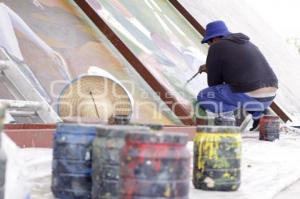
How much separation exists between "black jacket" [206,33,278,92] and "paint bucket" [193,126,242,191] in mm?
3027

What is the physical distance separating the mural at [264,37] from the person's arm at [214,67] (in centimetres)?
399

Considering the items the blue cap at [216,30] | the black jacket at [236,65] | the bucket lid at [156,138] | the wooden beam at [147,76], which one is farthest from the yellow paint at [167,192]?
the blue cap at [216,30]

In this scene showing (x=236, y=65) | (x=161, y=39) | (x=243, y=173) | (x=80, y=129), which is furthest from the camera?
(x=161, y=39)

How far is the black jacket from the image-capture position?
564 centimetres

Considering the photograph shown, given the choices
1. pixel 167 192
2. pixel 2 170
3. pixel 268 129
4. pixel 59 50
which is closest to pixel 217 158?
pixel 167 192

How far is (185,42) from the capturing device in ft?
26.1

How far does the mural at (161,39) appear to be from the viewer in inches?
249

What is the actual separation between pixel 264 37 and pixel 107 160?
1110 centimetres

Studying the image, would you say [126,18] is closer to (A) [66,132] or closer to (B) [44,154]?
(B) [44,154]

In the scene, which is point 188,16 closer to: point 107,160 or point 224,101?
point 224,101

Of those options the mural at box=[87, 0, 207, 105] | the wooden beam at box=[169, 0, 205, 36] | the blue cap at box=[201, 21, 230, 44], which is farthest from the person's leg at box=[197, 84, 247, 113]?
the wooden beam at box=[169, 0, 205, 36]

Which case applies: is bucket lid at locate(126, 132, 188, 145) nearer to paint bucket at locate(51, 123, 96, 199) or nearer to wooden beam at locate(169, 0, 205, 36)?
paint bucket at locate(51, 123, 96, 199)

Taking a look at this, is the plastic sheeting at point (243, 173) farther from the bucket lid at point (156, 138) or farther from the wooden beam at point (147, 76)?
the wooden beam at point (147, 76)

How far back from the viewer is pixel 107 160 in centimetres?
207
